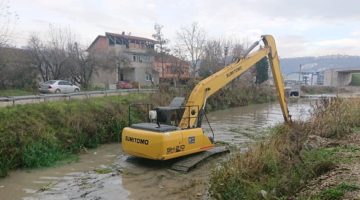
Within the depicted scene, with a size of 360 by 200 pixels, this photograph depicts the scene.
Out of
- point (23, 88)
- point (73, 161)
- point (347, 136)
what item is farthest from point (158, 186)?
point (23, 88)

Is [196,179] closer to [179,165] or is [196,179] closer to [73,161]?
[179,165]

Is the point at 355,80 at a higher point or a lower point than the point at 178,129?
higher

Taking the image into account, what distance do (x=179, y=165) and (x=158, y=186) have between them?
1.35 m

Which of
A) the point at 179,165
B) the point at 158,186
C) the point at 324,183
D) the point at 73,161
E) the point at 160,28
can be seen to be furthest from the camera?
the point at 160,28

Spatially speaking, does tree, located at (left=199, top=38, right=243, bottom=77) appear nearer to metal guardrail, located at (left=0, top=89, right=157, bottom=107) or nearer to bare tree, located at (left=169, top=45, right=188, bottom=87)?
bare tree, located at (left=169, top=45, right=188, bottom=87)

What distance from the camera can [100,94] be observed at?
21.3m

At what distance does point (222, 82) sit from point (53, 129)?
258 inches

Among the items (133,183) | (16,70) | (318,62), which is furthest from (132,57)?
(318,62)

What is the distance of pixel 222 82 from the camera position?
510 inches

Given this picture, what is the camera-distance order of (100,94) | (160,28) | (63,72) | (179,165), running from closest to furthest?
(179,165) < (100,94) < (63,72) < (160,28)

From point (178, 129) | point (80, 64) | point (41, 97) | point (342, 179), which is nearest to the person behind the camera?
point (342, 179)

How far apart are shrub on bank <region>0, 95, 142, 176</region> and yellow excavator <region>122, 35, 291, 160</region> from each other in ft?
10.1

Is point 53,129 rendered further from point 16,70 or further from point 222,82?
point 16,70

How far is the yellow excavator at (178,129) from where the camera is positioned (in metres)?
10.2
